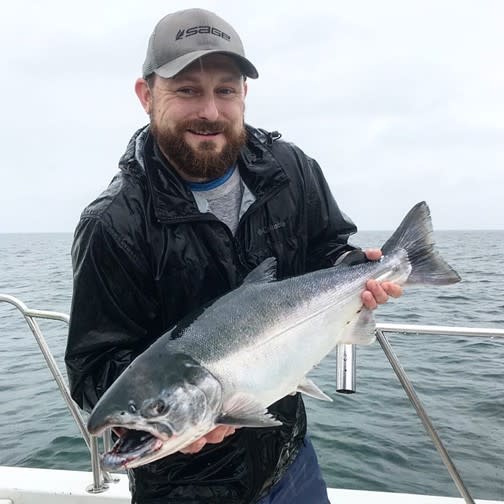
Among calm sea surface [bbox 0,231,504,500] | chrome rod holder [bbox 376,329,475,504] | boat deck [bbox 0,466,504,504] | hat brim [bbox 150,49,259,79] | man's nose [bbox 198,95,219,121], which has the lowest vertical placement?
calm sea surface [bbox 0,231,504,500]

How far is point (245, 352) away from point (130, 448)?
64 centimetres

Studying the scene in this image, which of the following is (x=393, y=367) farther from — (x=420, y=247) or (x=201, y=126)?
(x=201, y=126)

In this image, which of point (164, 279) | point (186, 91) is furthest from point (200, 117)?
point (164, 279)

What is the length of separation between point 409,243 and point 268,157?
3.26 ft

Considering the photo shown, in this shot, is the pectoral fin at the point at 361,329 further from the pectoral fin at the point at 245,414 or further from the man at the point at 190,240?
the pectoral fin at the point at 245,414

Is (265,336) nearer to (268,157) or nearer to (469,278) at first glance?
(268,157)

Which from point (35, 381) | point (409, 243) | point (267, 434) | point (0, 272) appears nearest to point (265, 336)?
point (267, 434)

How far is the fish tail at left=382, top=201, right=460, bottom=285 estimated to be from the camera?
308 cm

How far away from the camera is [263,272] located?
8.53 feet

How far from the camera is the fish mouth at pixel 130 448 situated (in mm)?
1957

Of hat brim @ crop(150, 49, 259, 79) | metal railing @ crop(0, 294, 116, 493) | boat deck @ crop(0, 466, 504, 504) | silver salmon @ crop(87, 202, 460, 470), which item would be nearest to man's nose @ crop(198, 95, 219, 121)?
hat brim @ crop(150, 49, 259, 79)

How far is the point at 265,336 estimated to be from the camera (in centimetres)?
248

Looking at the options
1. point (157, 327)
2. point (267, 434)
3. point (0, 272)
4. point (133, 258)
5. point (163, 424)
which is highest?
point (133, 258)

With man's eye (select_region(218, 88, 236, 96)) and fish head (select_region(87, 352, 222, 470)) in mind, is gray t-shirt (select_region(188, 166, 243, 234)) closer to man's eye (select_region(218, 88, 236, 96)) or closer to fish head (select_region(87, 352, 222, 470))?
man's eye (select_region(218, 88, 236, 96))
